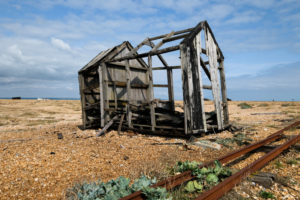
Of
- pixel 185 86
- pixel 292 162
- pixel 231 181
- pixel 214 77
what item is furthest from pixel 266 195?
pixel 214 77

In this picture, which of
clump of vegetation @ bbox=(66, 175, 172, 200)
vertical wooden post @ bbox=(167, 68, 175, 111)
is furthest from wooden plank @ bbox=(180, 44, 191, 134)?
clump of vegetation @ bbox=(66, 175, 172, 200)

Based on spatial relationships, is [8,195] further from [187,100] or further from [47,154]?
[187,100]

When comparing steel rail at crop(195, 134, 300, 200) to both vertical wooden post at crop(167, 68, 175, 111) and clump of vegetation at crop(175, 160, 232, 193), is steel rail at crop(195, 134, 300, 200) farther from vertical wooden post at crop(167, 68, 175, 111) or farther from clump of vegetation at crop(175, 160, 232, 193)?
vertical wooden post at crop(167, 68, 175, 111)

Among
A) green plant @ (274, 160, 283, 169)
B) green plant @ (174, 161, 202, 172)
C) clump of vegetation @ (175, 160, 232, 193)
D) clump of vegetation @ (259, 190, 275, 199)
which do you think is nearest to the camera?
clump of vegetation @ (259, 190, 275, 199)

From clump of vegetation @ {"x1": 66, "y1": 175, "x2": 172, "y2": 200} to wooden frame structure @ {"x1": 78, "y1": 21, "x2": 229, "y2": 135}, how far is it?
15.3ft

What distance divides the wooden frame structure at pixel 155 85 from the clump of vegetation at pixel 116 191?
467 centimetres

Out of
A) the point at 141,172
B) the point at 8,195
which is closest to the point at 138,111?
the point at 141,172

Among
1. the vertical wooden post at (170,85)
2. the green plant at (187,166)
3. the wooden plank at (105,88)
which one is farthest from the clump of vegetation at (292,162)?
the wooden plank at (105,88)

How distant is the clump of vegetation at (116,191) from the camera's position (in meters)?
2.78

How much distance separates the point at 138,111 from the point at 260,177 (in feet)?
21.8

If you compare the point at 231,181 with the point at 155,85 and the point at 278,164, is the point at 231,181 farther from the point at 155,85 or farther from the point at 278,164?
the point at 155,85

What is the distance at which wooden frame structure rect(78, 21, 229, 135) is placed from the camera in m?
7.74

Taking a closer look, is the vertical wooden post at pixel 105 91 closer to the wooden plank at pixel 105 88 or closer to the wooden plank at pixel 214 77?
the wooden plank at pixel 105 88

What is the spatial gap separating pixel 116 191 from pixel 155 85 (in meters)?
8.21
